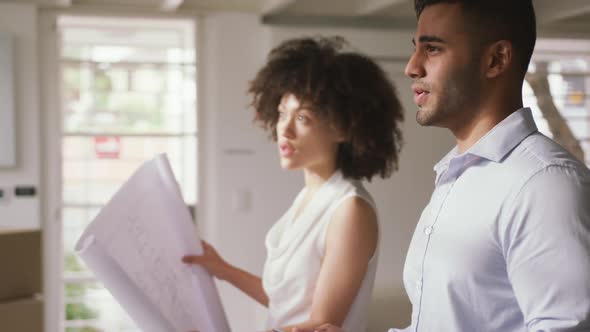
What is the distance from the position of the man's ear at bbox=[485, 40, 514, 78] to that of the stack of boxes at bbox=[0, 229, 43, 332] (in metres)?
1.03

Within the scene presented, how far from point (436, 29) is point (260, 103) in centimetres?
97

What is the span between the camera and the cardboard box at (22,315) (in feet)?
5.22

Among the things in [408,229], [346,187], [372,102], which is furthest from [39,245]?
[408,229]

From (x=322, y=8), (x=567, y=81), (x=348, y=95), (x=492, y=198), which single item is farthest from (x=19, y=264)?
(x=567, y=81)

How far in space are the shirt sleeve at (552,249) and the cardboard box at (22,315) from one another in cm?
107

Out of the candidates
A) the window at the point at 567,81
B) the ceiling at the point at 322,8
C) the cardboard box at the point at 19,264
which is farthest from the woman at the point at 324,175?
the window at the point at 567,81

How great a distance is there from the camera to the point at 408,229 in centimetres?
537

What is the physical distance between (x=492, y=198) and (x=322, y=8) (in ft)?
13.8

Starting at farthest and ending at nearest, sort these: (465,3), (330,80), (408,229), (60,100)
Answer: (408,229), (60,100), (330,80), (465,3)

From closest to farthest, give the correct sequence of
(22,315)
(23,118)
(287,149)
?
(22,315) → (287,149) → (23,118)

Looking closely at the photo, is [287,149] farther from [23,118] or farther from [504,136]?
[23,118]

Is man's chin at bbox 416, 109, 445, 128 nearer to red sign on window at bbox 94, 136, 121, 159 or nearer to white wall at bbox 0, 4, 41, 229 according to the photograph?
white wall at bbox 0, 4, 41, 229

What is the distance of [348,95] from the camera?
178 centimetres

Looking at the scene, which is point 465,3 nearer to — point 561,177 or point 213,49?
point 561,177
